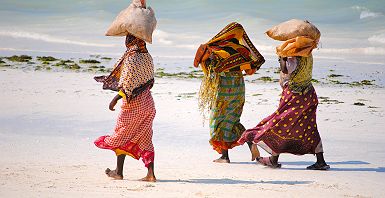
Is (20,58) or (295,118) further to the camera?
(20,58)

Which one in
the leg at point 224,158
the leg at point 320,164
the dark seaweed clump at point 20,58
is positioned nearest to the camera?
the leg at point 320,164

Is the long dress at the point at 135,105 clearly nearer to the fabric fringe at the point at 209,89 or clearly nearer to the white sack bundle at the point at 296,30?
the fabric fringe at the point at 209,89

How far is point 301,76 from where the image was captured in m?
8.32

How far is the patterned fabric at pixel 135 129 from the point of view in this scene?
723cm

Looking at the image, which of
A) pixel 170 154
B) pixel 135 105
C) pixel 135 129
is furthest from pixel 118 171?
pixel 170 154

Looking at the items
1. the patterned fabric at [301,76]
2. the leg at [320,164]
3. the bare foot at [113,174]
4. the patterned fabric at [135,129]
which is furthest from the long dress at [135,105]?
the leg at [320,164]

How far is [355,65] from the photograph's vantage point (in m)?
26.9

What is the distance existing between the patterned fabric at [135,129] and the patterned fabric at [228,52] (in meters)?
1.73

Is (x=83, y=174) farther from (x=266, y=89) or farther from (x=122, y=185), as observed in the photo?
(x=266, y=89)

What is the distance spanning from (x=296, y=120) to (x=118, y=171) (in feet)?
7.36

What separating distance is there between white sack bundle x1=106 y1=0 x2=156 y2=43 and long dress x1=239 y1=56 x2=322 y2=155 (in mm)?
2003

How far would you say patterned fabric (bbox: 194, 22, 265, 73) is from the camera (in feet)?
29.0

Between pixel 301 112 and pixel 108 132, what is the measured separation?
4.00 metres

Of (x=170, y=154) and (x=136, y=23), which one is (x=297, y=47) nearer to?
(x=136, y=23)
